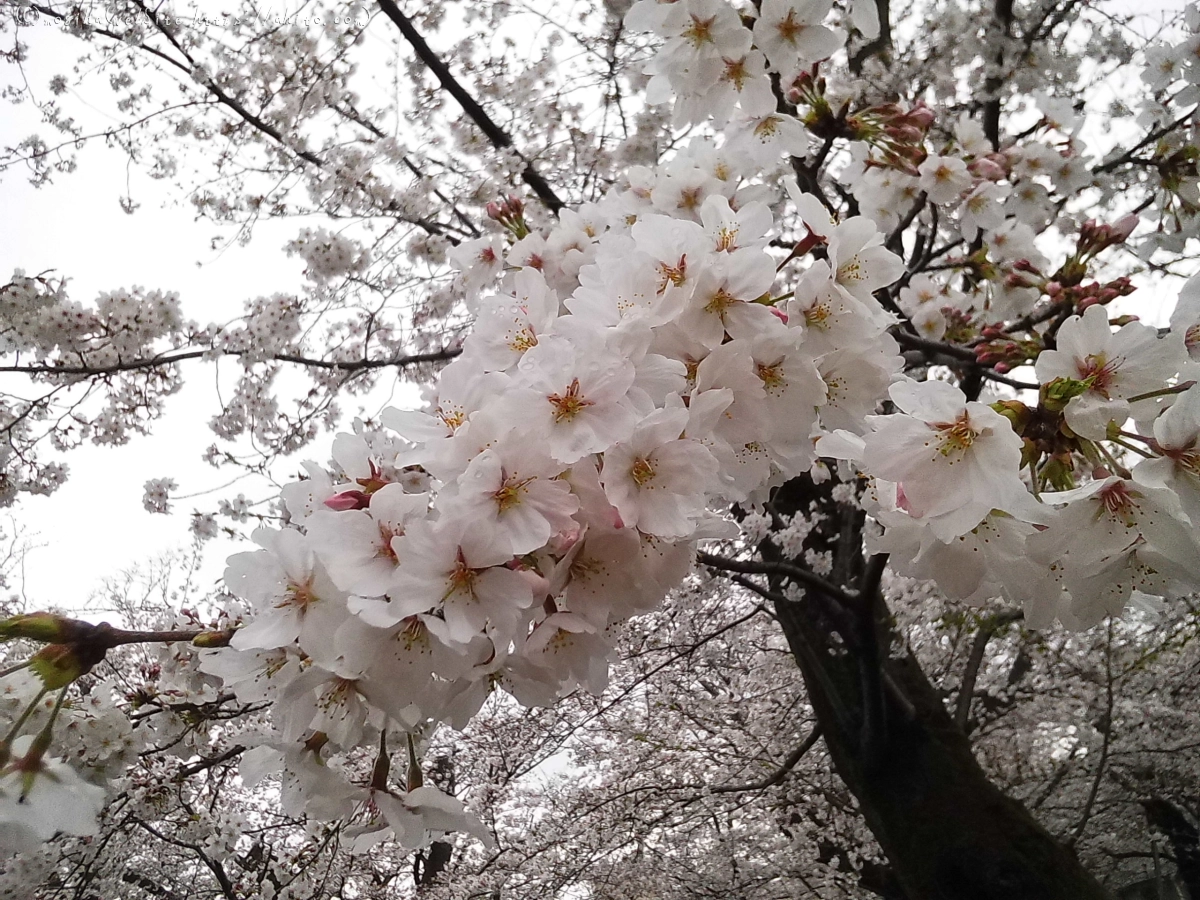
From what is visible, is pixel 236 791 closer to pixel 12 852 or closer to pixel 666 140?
pixel 666 140

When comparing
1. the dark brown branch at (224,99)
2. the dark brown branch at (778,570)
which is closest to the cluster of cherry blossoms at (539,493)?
the dark brown branch at (778,570)

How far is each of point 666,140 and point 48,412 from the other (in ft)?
11.5

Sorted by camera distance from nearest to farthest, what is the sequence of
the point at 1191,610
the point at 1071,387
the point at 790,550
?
the point at 1071,387 → the point at 790,550 → the point at 1191,610

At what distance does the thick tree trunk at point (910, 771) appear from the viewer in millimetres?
2482

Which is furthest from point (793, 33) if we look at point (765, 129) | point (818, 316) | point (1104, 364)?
point (1104, 364)

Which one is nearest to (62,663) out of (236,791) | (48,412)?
(48,412)

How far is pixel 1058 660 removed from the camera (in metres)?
5.44

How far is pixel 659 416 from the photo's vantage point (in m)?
0.76

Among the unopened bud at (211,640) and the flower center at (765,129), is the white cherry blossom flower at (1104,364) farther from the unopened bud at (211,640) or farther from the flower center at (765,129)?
the flower center at (765,129)

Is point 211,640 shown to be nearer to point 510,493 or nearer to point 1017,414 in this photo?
point 510,493

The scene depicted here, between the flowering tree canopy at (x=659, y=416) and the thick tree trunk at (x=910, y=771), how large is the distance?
0.05ft

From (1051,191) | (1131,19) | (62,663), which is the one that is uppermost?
(1131,19)

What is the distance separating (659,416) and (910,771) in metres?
2.74

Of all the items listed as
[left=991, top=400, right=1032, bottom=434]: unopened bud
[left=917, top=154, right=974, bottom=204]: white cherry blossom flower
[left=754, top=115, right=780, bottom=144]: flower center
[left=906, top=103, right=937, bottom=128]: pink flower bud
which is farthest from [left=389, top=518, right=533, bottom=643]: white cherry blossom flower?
[left=917, top=154, right=974, bottom=204]: white cherry blossom flower
